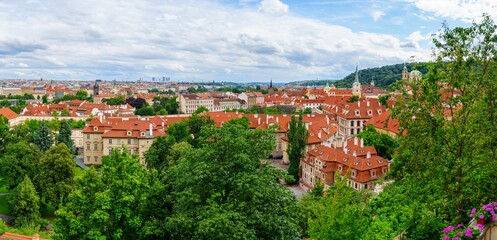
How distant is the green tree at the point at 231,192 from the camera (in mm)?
15156

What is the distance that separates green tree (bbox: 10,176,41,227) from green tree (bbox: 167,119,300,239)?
757 inches

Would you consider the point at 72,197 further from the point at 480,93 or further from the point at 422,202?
the point at 480,93

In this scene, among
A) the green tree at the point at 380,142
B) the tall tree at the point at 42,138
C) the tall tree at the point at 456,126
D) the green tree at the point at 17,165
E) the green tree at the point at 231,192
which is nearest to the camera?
the tall tree at the point at 456,126

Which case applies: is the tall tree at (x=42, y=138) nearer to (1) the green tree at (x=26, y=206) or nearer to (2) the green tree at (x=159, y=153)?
(2) the green tree at (x=159, y=153)

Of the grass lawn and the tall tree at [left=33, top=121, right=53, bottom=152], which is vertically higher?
the tall tree at [left=33, top=121, right=53, bottom=152]

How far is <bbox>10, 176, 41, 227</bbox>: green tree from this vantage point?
31688 mm

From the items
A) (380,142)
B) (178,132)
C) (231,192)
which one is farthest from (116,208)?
(178,132)

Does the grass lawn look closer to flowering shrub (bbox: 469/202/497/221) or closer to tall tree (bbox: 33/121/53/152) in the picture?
tall tree (bbox: 33/121/53/152)

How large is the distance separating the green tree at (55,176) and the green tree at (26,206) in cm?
172

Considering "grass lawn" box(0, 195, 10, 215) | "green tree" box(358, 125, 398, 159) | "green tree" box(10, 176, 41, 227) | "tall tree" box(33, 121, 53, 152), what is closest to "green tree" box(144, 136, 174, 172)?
"green tree" box(10, 176, 41, 227)

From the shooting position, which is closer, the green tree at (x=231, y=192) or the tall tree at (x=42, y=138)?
the green tree at (x=231, y=192)

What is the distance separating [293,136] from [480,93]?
112ft

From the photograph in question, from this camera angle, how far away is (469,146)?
11.9 metres

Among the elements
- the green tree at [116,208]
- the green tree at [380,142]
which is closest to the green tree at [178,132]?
the green tree at [380,142]
